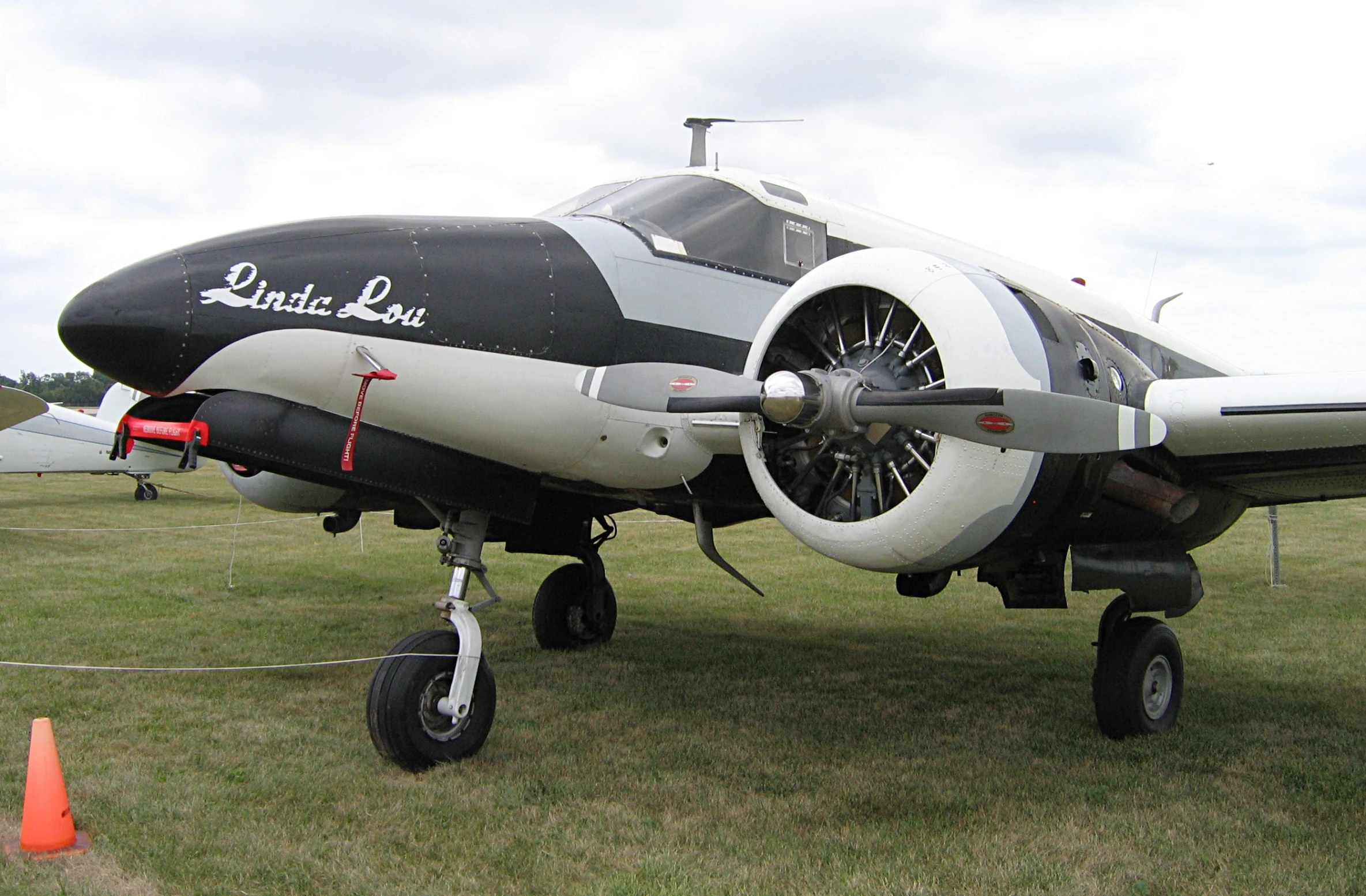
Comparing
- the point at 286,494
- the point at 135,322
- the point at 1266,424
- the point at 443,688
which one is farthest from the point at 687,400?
the point at 286,494

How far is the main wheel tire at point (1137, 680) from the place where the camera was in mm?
6219

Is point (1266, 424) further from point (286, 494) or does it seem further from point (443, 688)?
point (286, 494)

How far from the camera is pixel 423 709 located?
5.37 metres

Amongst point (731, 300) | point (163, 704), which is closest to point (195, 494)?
point (163, 704)

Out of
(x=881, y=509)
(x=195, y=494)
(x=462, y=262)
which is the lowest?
(x=195, y=494)

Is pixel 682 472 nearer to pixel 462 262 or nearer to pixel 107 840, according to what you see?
pixel 462 262

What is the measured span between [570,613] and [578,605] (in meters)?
0.09

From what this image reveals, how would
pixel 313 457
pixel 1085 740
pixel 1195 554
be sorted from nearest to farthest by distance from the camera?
pixel 313 457, pixel 1085 740, pixel 1195 554

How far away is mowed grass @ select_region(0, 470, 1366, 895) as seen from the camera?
424 cm

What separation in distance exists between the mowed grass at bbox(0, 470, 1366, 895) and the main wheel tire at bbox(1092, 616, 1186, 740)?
0.14m

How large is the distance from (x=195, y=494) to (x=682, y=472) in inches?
894

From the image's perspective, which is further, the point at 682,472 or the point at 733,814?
the point at 682,472

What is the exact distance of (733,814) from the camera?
15.9ft

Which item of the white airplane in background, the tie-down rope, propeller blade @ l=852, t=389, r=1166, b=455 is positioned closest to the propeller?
propeller blade @ l=852, t=389, r=1166, b=455
